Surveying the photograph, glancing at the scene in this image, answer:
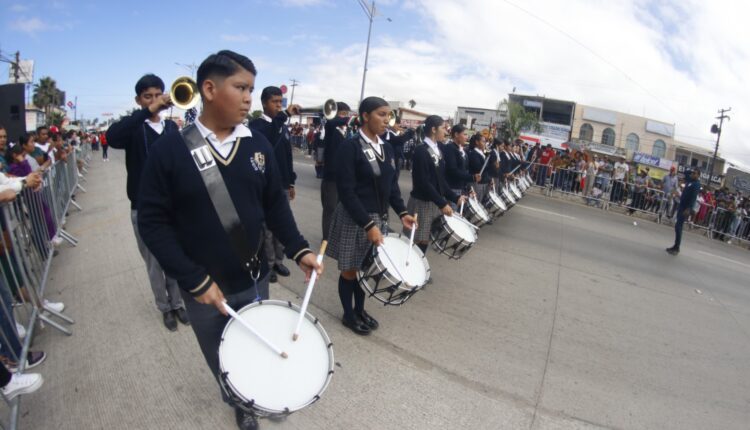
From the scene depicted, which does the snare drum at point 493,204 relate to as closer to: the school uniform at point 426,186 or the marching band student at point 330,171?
the school uniform at point 426,186

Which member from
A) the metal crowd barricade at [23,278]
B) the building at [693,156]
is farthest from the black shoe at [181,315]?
the building at [693,156]

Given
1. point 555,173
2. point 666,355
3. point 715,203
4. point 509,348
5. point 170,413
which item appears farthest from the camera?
point 555,173

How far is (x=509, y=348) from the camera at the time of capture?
3.83 m

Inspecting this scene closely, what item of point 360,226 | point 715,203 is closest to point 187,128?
point 360,226

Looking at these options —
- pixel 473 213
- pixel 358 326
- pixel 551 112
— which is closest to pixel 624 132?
pixel 551 112

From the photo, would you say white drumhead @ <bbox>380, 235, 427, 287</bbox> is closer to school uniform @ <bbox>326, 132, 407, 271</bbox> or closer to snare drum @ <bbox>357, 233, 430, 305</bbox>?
snare drum @ <bbox>357, 233, 430, 305</bbox>

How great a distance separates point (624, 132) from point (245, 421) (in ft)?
218

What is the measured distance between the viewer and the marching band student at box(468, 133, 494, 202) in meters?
6.94

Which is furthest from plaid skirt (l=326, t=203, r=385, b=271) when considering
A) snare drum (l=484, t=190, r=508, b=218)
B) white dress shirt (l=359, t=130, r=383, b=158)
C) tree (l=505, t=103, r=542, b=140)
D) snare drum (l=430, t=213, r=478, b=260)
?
tree (l=505, t=103, r=542, b=140)

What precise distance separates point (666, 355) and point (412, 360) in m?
2.74

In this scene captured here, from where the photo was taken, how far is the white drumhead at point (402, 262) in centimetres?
319

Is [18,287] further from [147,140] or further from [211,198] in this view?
[211,198]

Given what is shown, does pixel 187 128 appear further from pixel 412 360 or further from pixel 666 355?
pixel 666 355

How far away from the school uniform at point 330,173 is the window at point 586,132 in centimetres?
5842
